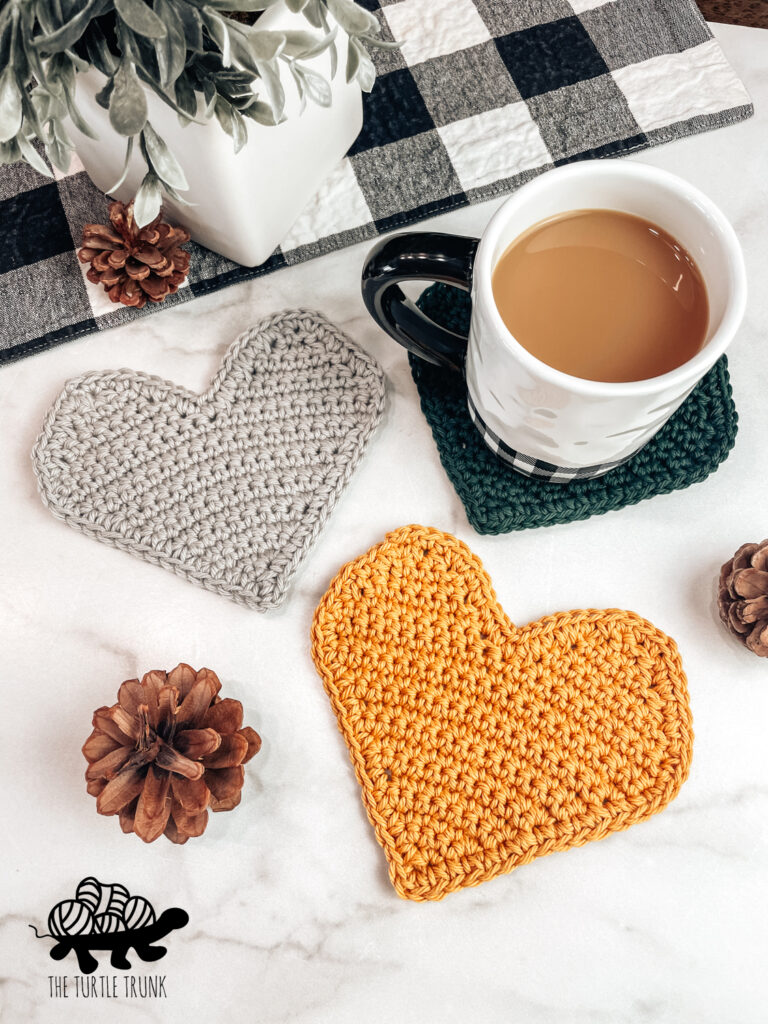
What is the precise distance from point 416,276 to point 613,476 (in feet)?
0.68

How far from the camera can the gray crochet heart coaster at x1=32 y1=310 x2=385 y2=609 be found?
571 mm

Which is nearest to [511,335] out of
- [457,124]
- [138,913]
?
A: [457,124]

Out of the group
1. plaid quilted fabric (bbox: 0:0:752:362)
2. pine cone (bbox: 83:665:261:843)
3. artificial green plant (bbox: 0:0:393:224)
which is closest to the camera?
artificial green plant (bbox: 0:0:393:224)

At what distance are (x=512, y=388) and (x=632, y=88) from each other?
14.5 inches

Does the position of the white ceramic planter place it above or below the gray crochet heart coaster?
above

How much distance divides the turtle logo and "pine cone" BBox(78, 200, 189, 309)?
0.43 metres

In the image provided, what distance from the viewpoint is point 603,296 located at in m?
0.46

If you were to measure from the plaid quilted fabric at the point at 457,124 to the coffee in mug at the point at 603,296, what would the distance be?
0.20 meters

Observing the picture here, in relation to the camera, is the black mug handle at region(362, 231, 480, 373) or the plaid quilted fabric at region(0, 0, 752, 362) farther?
the plaid quilted fabric at region(0, 0, 752, 362)

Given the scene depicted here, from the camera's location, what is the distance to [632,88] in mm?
654

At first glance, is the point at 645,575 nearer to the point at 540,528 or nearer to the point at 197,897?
the point at 540,528

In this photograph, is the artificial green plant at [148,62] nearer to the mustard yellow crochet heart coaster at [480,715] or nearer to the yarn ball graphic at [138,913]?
the mustard yellow crochet heart coaster at [480,715]

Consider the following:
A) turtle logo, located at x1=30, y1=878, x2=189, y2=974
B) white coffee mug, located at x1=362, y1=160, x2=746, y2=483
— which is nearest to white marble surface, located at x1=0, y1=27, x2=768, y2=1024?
turtle logo, located at x1=30, y1=878, x2=189, y2=974

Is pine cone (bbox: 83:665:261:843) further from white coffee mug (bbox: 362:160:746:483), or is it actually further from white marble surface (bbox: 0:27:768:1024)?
white coffee mug (bbox: 362:160:746:483)
